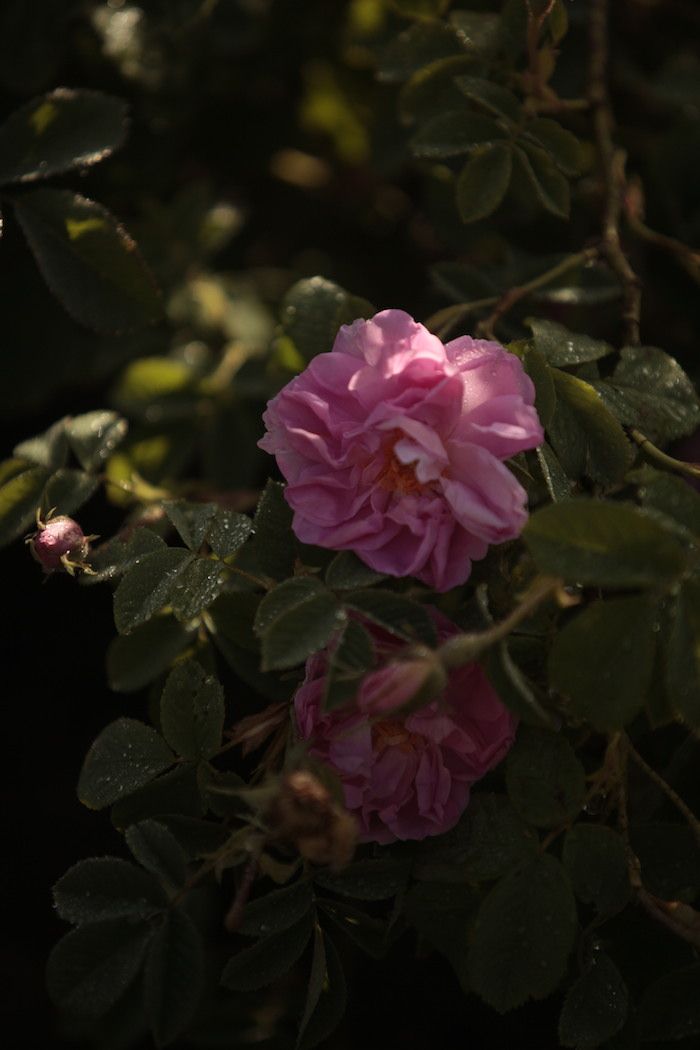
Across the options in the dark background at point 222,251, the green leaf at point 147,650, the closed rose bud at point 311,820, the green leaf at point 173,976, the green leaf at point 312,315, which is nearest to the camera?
the closed rose bud at point 311,820

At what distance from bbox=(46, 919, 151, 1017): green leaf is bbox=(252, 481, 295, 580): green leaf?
32 cm

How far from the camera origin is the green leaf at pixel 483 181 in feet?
3.73

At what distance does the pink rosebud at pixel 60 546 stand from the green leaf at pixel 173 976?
322mm

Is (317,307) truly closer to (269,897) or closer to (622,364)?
(622,364)

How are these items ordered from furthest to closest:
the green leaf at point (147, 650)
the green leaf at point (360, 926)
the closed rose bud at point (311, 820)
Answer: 1. the green leaf at point (147, 650)
2. the green leaf at point (360, 926)
3. the closed rose bud at point (311, 820)

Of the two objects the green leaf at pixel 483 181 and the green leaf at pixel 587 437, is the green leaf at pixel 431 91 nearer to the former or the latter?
the green leaf at pixel 483 181

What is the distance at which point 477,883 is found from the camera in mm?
939

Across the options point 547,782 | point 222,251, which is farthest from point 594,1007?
point 222,251

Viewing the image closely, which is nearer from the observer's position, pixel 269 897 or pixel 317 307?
pixel 269 897

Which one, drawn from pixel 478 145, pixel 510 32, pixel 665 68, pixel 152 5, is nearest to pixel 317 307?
pixel 478 145

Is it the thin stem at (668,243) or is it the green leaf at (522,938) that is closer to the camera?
the green leaf at (522,938)

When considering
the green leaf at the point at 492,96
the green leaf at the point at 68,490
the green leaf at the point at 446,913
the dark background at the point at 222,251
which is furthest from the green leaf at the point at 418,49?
the green leaf at the point at 446,913

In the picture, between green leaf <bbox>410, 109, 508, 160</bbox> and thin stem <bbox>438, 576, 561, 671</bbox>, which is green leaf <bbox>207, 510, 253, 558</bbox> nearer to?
thin stem <bbox>438, 576, 561, 671</bbox>

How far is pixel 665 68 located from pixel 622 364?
0.76m
